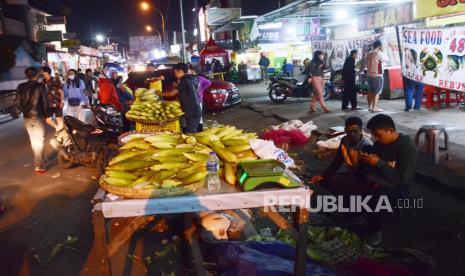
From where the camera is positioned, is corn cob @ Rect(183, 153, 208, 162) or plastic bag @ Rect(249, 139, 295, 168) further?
plastic bag @ Rect(249, 139, 295, 168)

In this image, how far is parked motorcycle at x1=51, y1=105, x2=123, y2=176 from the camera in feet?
24.8

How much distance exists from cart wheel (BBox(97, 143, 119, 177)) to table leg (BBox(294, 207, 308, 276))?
205 inches

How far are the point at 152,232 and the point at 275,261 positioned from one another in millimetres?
2034

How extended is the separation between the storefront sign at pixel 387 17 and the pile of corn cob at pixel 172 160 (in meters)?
13.5

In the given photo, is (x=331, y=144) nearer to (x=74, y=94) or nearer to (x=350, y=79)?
(x=350, y=79)

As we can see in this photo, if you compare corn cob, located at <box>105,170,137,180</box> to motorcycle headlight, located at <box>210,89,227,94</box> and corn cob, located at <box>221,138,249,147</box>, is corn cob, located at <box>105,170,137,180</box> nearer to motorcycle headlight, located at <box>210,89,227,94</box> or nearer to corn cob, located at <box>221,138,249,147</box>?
corn cob, located at <box>221,138,249,147</box>

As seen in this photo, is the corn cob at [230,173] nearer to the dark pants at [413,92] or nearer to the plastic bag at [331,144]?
the plastic bag at [331,144]

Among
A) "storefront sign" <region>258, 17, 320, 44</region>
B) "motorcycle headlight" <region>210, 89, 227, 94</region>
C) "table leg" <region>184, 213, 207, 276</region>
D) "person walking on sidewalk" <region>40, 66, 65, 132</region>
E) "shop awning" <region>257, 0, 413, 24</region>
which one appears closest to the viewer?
"table leg" <region>184, 213, 207, 276</region>

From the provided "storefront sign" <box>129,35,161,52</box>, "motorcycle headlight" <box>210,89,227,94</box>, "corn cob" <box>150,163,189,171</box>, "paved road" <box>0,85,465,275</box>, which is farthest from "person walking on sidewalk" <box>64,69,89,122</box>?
"storefront sign" <box>129,35,161,52</box>

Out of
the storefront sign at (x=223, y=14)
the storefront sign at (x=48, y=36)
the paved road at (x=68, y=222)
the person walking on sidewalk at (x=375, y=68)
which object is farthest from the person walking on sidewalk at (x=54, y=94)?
the storefront sign at (x=48, y=36)

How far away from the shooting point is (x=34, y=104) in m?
7.70

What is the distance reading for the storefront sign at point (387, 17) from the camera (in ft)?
48.6

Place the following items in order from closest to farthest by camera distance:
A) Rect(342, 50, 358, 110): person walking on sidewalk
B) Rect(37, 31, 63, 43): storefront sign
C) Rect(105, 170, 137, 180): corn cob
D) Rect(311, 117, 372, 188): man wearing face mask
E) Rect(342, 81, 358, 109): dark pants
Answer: Rect(105, 170, 137, 180): corn cob
Rect(311, 117, 372, 188): man wearing face mask
Rect(342, 50, 358, 110): person walking on sidewalk
Rect(342, 81, 358, 109): dark pants
Rect(37, 31, 63, 43): storefront sign

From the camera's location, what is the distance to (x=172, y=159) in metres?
3.33
